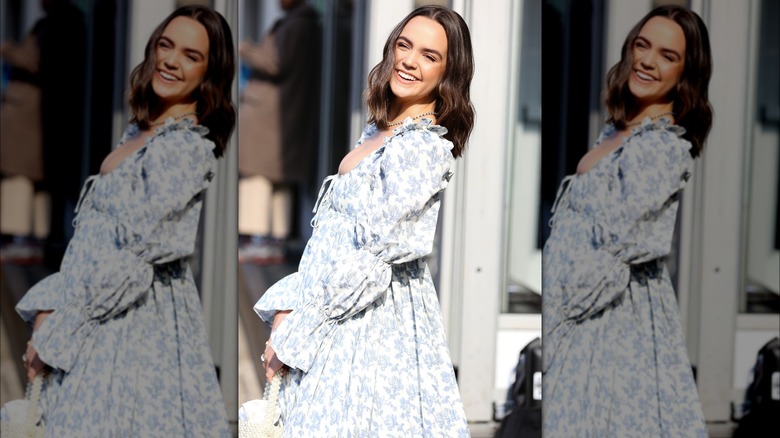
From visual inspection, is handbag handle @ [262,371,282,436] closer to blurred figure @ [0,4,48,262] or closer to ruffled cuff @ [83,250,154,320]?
ruffled cuff @ [83,250,154,320]

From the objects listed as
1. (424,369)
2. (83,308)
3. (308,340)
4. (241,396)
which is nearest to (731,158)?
(424,369)

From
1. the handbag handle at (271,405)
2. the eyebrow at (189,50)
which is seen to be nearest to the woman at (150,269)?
the eyebrow at (189,50)

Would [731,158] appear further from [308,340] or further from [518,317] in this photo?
[308,340]

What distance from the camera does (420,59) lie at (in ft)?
10.8

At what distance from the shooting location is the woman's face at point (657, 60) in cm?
353

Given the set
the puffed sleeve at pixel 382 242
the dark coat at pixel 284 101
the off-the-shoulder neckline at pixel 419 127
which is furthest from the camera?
the dark coat at pixel 284 101

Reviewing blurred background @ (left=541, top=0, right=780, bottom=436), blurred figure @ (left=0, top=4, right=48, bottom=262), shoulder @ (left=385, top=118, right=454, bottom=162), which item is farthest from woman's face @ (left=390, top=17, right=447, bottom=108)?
blurred figure @ (left=0, top=4, right=48, bottom=262)

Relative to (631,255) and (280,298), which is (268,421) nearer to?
(280,298)

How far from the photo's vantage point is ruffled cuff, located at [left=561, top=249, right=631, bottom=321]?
353 centimetres

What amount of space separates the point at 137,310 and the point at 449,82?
1.18 metres

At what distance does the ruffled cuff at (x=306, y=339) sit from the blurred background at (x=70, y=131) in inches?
9.7

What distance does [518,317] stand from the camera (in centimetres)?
382

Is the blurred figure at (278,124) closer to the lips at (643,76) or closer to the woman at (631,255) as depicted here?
the woman at (631,255)

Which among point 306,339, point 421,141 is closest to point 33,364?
point 306,339
